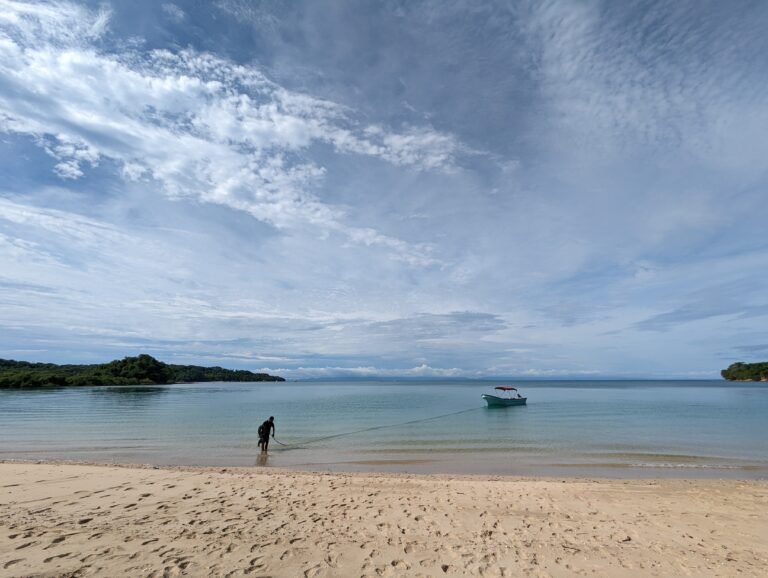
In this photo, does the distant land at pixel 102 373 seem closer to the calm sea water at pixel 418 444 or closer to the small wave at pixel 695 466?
the calm sea water at pixel 418 444

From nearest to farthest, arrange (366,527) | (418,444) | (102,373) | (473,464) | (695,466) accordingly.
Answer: (366,527) < (695,466) < (473,464) < (418,444) < (102,373)

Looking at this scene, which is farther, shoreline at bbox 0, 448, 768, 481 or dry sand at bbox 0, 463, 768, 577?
shoreline at bbox 0, 448, 768, 481

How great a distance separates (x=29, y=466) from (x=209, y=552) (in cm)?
1461

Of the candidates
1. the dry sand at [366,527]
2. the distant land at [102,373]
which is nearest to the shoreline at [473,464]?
the dry sand at [366,527]

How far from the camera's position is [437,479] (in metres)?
17.0

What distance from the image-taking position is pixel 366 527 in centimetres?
1024

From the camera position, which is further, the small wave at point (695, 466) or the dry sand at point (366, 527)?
the small wave at point (695, 466)

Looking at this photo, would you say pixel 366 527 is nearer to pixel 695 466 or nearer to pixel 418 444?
pixel 418 444

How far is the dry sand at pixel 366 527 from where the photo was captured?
8.04 metres

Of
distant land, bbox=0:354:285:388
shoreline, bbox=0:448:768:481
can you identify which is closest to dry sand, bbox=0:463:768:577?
shoreline, bbox=0:448:768:481

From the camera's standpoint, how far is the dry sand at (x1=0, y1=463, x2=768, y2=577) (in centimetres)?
804

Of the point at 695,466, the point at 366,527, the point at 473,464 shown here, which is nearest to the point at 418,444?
the point at 473,464

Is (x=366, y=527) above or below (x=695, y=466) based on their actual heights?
above

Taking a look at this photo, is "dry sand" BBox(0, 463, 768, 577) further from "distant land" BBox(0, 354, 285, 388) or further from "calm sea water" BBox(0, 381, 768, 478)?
"distant land" BBox(0, 354, 285, 388)
